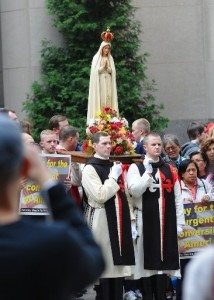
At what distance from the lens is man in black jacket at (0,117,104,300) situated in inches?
119

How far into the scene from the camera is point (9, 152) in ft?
10.0

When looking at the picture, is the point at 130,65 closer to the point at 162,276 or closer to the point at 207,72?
the point at 207,72

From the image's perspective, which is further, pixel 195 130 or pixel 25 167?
pixel 195 130

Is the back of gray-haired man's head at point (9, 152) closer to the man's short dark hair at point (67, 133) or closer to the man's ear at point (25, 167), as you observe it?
the man's ear at point (25, 167)

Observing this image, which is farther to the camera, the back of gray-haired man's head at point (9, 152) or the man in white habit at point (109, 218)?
the man in white habit at point (109, 218)

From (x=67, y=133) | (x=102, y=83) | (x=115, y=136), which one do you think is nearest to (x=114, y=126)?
(x=115, y=136)

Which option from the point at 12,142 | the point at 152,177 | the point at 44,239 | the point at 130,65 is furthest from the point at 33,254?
the point at 130,65

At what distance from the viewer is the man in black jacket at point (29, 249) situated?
3.02 m

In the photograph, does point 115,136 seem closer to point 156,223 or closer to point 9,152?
point 156,223

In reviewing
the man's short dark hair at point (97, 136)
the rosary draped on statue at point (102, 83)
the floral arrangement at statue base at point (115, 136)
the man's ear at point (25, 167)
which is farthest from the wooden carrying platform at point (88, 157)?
the man's ear at point (25, 167)

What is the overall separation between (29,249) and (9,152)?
12.2 inches

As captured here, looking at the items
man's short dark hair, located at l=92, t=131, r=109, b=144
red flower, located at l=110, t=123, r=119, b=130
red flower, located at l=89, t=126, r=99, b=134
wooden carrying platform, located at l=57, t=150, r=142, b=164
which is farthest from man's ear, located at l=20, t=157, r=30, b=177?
red flower, located at l=110, t=123, r=119, b=130

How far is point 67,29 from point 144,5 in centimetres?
217

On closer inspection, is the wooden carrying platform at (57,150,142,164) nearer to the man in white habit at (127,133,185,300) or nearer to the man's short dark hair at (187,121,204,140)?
the man in white habit at (127,133,185,300)
